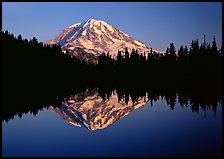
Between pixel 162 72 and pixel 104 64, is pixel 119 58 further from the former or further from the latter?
pixel 162 72

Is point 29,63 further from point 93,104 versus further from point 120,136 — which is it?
point 120,136

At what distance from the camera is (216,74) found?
97.1 m

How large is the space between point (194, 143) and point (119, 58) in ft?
452

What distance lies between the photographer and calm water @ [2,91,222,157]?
16266 millimetres

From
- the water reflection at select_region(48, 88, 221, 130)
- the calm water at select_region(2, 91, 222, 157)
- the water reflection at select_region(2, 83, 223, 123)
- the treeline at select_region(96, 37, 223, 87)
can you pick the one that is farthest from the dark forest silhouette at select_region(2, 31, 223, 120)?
the calm water at select_region(2, 91, 222, 157)

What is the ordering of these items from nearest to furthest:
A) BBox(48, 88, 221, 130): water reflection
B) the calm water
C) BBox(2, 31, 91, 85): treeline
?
the calm water < BBox(48, 88, 221, 130): water reflection < BBox(2, 31, 91, 85): treeline

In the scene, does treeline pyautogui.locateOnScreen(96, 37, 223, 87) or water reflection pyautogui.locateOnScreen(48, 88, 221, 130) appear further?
treeline pyautogui.locateOnScreen(96, 37, 223, 87)

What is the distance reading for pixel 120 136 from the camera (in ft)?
66.9

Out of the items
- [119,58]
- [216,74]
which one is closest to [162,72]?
[216,74]

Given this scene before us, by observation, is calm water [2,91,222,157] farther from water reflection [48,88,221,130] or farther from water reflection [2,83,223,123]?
water reflection [2,83,223,123]

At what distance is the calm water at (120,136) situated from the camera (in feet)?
53.4

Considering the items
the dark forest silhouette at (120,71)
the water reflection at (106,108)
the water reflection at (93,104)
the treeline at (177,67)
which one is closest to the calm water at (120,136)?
the water reflection at (106,108)

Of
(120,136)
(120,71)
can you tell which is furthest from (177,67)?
(120,136)

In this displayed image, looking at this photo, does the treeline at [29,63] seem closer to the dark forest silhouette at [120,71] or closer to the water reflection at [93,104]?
the dark forest silhouette at [120,71]
